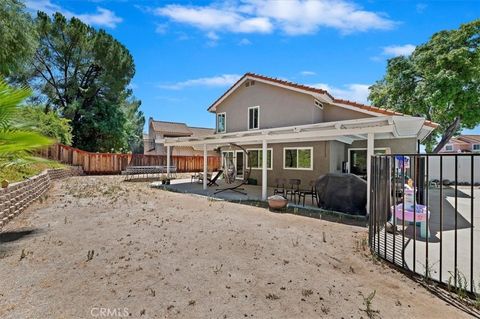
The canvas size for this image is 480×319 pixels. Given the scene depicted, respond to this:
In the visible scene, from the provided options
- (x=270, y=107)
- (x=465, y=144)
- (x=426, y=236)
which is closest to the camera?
(x=426, y=236)

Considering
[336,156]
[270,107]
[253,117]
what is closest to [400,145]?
[336,156]

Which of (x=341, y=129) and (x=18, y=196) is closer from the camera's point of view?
(x=18, y=196)

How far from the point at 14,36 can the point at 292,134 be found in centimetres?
1183

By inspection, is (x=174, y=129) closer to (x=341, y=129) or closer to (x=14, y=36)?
(x=14, y=36)

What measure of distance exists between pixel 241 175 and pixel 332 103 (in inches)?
290

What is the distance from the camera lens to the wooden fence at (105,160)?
19.6 m

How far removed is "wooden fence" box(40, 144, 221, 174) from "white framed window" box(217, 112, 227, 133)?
10.4 meters

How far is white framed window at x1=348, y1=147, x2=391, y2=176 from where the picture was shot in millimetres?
13938

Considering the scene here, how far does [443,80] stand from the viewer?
17.5m

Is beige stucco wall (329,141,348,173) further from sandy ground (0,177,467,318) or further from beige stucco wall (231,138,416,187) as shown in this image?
sandy ground (0,177,467,318)

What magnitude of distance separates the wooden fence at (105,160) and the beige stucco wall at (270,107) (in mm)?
11165

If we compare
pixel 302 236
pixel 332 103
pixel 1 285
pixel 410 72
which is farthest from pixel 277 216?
pixel 410 72

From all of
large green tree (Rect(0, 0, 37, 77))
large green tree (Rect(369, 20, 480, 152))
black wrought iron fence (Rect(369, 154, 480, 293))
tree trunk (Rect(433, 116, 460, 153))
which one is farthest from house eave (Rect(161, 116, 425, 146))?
tree trunk (Rect(433, 116, 460, 153))

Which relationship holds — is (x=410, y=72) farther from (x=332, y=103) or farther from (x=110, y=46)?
(x=110, y=46)
